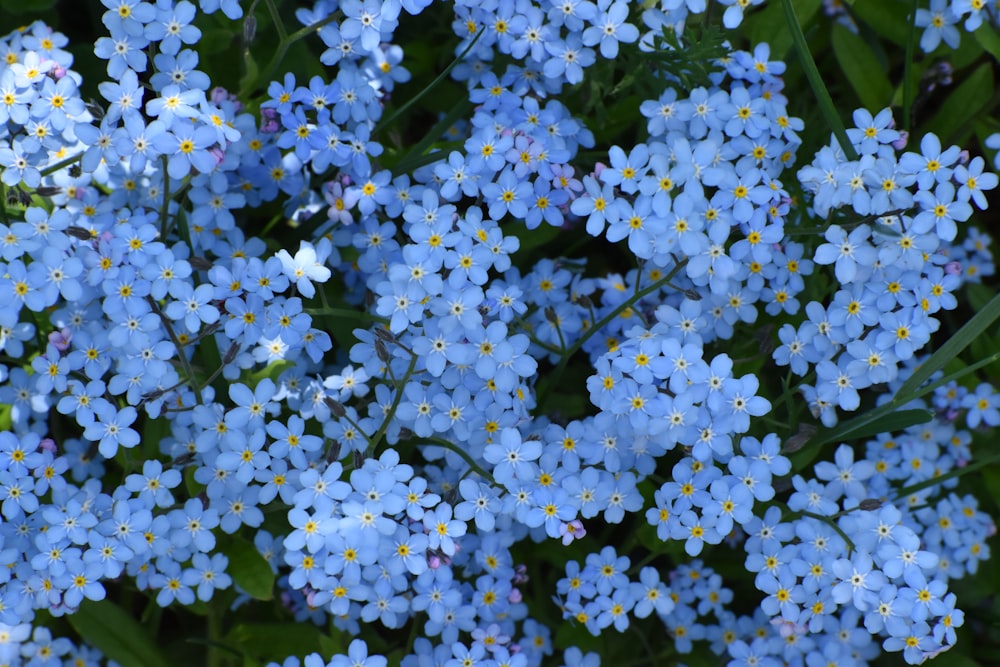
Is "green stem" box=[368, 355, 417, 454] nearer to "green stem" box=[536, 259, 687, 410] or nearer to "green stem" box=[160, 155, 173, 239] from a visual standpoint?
"green stem" box=[536, 259, 687, 410]

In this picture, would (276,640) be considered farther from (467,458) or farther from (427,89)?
(427,89)

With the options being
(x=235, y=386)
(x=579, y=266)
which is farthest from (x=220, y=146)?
(x=579, y=266)

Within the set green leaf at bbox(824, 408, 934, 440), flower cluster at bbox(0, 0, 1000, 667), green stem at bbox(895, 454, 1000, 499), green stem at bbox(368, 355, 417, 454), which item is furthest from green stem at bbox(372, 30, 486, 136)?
green stem at bbox(895, 454, 1000, 499)

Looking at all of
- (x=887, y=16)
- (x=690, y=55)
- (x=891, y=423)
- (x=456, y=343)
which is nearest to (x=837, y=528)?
(x=891, y=423)

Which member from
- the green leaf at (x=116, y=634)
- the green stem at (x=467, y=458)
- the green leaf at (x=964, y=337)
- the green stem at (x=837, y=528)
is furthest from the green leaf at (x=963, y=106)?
the green leaf at (x=116, y=634)

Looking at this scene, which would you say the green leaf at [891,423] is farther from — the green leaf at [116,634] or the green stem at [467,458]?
the green leaf at [116,634]

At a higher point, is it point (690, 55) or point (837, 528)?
point (690, 55)

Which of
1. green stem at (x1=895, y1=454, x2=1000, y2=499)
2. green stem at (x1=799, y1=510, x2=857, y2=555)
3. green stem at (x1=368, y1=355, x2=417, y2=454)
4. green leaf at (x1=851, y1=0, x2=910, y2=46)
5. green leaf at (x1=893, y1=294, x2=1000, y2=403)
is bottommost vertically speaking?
green stem at (x1=799, y1=510, x2=857, y2=555)
